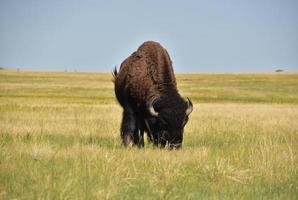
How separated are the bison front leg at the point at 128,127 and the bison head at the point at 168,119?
0.57m

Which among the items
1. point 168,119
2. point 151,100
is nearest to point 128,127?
point 151,100

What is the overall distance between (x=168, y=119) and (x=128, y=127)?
1501 millimetres

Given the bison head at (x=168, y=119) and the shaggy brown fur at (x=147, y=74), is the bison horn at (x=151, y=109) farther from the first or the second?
the shaggy brown fur at (x=147, y=74)

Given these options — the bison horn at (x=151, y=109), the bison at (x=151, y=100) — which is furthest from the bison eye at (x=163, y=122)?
the bison horn at (x=151, y=109)

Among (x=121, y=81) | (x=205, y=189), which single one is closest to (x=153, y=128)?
(x=121, y=81)

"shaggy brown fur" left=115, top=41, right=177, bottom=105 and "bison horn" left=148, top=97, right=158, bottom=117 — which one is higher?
"shaggy brown fur" left=115, top=41, right=177, bottom=105

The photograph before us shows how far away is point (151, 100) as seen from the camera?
12359 millimetres

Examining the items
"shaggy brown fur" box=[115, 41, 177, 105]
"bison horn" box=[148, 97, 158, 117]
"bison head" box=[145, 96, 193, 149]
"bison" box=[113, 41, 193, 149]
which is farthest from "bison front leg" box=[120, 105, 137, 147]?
"bison horn" box=[148, 97, 158, 117]

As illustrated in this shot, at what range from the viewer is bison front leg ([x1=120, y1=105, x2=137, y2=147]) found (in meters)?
12.8

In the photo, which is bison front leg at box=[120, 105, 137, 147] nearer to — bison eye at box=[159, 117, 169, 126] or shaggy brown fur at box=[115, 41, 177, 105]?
shaggy brown fur at box=[115, 41, 177, 105]

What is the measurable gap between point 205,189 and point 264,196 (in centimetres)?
74

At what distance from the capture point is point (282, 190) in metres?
7.66

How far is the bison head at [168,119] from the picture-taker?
11.6 meters

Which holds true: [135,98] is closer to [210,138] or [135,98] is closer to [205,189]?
[210,138]
